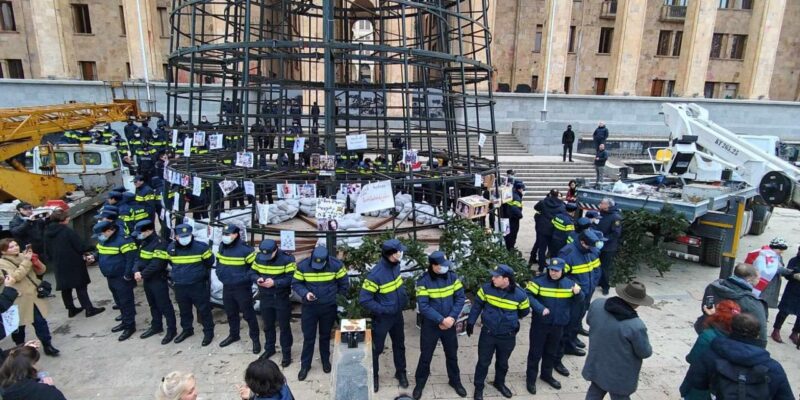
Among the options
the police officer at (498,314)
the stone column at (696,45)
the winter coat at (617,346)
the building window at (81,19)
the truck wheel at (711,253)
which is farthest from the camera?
the building window at (81,19)

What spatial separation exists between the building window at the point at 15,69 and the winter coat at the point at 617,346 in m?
36.9

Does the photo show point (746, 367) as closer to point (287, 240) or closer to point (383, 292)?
point (383, 292)

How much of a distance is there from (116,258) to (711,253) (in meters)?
11.4

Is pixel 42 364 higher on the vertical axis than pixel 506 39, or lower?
lower

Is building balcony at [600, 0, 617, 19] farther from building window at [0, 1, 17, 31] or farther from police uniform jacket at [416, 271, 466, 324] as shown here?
building window at [0, 1, 17, 31]

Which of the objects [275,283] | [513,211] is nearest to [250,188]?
[275,283]

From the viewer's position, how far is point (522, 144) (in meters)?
21.0

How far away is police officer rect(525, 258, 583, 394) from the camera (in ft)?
15.4

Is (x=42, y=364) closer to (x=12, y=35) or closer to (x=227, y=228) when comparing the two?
(x=227, y=228)

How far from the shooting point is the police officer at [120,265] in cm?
589

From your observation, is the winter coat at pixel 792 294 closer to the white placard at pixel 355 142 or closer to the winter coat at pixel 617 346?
the winter coat at pixel 617 346

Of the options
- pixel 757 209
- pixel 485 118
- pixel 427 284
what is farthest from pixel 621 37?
pixel 427 284

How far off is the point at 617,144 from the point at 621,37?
22.8 ft

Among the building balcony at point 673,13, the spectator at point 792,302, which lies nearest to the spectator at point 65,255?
the spectator at point 792,302
